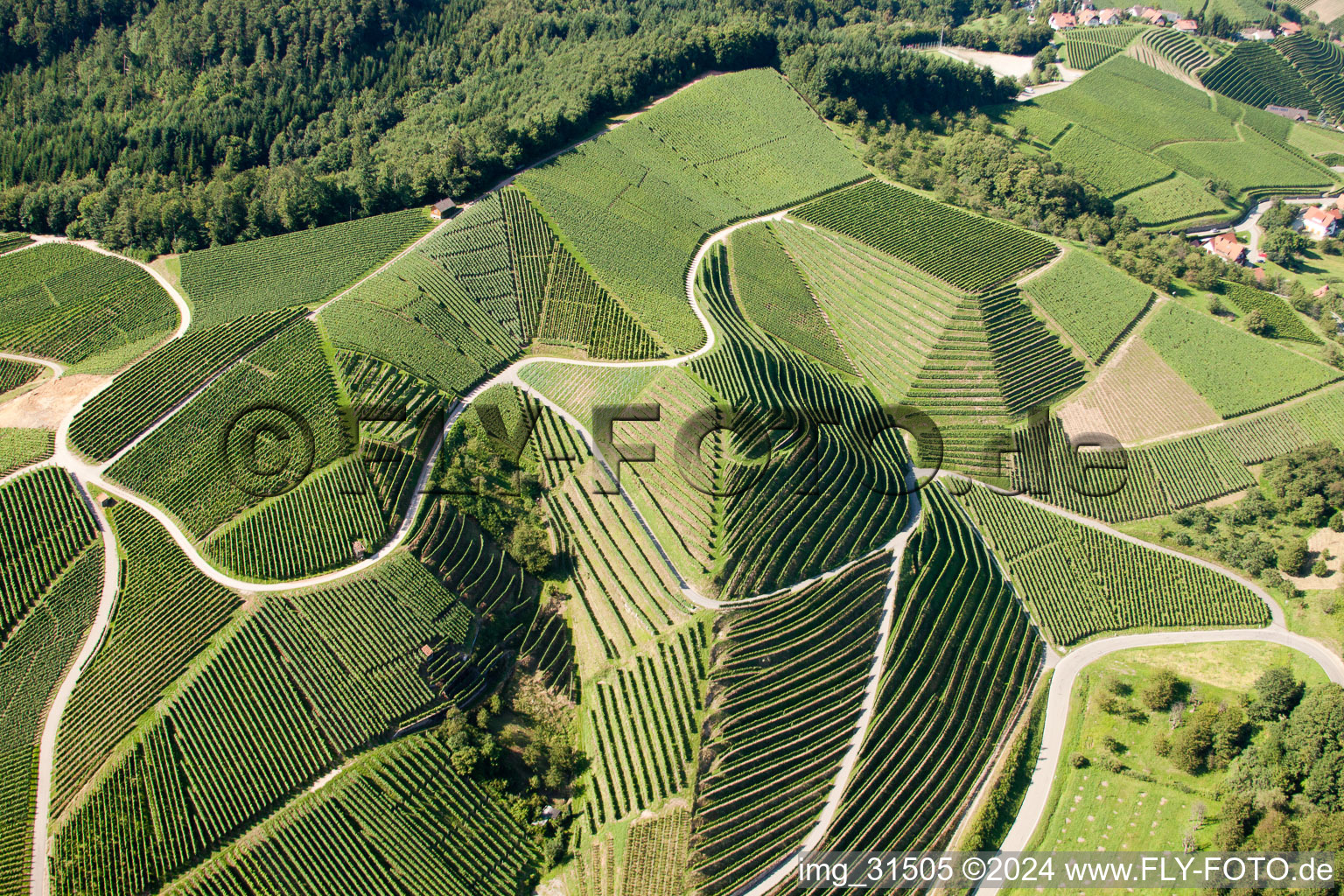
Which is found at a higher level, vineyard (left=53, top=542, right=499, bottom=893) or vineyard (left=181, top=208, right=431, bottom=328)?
vineyard (left=181, top=208, right=431, bottom=328)

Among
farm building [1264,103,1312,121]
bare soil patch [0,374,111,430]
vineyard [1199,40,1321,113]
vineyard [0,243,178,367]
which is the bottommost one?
bare soil patch [0,374,111,430]

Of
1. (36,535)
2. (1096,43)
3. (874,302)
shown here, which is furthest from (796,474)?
(1096,43)

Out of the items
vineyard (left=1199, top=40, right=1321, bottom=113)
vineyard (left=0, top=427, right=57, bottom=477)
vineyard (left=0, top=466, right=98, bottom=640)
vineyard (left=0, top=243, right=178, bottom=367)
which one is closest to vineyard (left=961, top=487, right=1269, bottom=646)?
vineyard (left=0, top=466, right=98, bottom=640)

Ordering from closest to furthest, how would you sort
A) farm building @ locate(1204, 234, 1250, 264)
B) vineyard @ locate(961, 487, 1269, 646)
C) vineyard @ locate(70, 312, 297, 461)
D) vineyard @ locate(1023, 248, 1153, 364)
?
1. vineyard @ locate(70, 312, 297, 461)
2. vineyard @ locate(961, 487, 1269, 646)
3. vineyard @ locate(1023, 248, 1153, 364)
4. farm building @ locate(1204, 234, 1250, 264)

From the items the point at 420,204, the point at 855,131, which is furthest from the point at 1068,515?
the point at 420,204

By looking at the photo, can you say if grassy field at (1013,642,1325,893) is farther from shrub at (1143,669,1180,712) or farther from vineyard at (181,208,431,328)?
vineyard at (181,208,431,328)

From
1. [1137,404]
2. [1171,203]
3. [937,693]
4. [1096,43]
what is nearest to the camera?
[937,693]

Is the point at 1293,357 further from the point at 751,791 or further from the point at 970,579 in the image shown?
the point at 751,791

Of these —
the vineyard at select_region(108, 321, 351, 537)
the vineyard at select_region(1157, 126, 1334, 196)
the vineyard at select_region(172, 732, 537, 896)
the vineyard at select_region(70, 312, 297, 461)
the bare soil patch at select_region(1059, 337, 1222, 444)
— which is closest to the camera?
the vineyard at select_region(172, 732, 537, 896)

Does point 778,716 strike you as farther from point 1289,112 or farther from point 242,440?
point 1289,112
